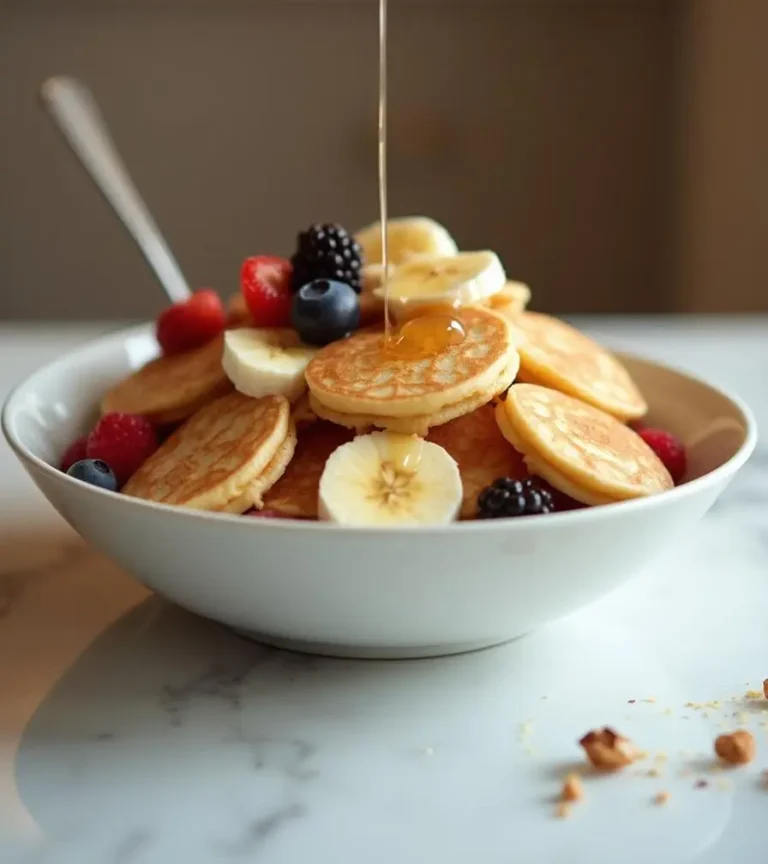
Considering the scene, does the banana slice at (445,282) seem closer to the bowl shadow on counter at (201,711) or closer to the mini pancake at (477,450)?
the mini pancake at (477,450)

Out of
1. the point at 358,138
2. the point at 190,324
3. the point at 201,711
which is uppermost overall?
the point at 190,324

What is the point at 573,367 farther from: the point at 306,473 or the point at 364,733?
the point at 364,733

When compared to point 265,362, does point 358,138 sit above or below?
below

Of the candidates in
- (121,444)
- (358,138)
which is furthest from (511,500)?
(358,138)

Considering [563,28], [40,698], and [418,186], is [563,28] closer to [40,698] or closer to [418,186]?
[418,186]

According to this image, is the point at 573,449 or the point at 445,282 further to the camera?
the point at 445,282

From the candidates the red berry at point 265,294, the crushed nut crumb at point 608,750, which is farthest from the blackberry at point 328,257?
the crushed nut crumb at point 608,750
